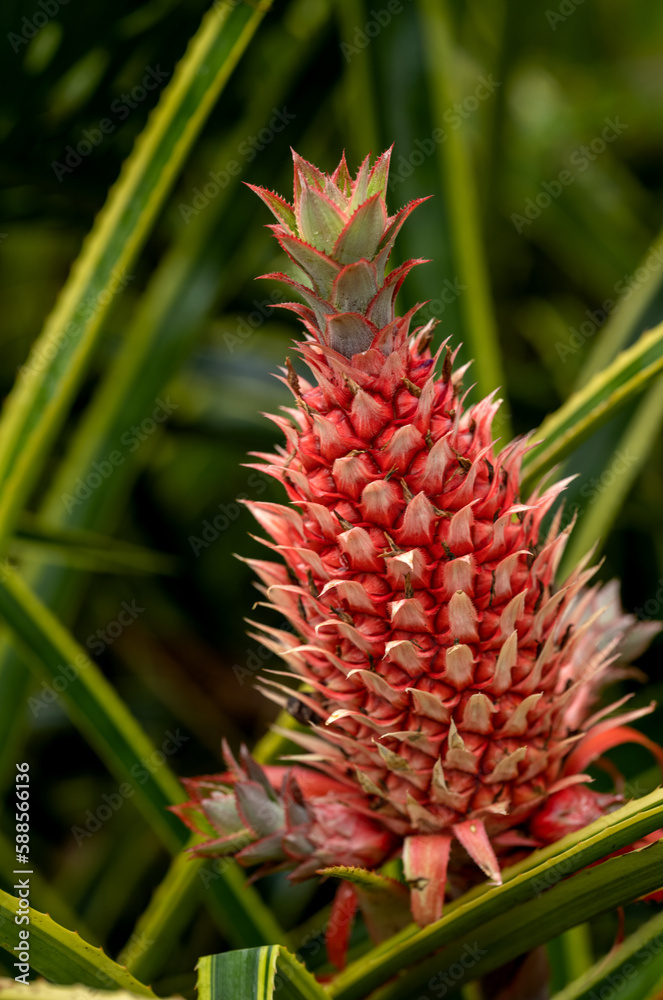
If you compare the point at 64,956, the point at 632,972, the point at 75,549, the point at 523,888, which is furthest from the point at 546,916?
the point at 75,549

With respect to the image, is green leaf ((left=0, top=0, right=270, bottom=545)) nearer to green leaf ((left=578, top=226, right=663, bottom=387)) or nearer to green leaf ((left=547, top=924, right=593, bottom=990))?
green leaf ((left=578, top=226, right=663, bottom=387))

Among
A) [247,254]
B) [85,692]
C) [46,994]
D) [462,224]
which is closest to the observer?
[46,994]

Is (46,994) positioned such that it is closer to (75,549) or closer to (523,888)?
(523,888)

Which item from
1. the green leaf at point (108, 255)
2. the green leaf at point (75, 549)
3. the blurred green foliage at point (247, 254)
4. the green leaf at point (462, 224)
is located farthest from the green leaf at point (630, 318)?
the green leaf at point (75, 549)

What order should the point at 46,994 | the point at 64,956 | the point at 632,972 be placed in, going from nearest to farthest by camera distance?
the point at 46,994
the point at 64,956
the point at 632,972

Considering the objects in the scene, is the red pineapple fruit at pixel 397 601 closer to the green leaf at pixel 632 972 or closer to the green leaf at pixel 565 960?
the green leaf at pixel 632 972

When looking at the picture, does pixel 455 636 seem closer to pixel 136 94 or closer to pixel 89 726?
pixel 89 726
